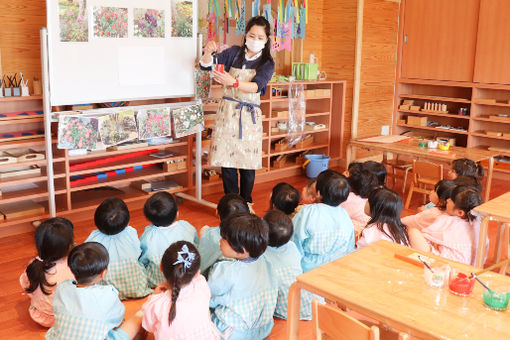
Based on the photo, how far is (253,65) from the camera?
456cm

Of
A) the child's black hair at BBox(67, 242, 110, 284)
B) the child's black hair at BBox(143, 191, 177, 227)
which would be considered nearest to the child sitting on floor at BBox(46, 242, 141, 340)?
the child's black hair at BBox(67, 242, 110, 284)

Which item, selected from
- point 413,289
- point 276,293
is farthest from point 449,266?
point 276,293

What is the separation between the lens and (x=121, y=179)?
470 centimetres

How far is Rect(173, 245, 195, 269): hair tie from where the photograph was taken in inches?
87.9

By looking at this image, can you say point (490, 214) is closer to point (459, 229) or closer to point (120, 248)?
point (459, 229)


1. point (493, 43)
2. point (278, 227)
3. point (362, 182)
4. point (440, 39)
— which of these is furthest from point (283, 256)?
point (440, 39)

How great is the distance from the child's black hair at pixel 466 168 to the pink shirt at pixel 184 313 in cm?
285

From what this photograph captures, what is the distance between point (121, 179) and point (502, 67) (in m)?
4.54

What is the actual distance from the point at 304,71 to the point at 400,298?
15.4ft

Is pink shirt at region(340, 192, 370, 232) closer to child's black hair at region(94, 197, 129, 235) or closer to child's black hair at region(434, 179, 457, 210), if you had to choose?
child's black hair at region(434, 179, 457, 210)

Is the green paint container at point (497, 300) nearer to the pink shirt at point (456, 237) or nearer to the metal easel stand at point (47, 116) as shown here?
the pink shirt at point (456, 237)

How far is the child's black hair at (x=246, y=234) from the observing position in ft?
8.20

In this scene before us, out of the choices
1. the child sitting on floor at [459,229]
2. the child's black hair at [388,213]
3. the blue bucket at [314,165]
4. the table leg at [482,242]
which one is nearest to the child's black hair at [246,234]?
the child's black hair at [388,213]

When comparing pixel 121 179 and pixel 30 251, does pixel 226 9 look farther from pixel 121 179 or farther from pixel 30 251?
pixel 30 251
